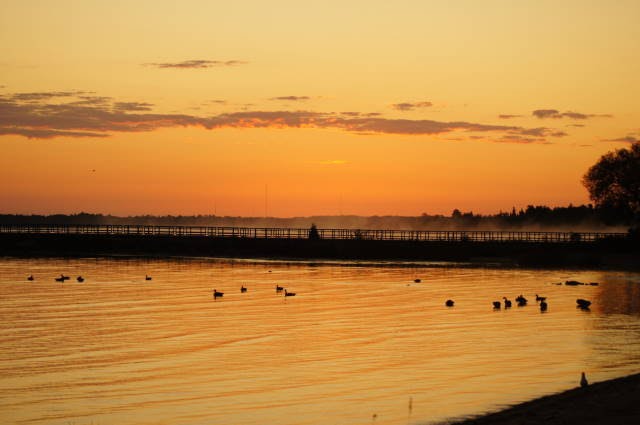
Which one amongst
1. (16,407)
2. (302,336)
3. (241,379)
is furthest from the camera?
(302,336)

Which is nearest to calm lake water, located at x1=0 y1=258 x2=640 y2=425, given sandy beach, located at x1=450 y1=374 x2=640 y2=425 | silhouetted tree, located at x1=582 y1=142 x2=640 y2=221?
sandy beach, located at x1=450 y1=374 x2=640 y2=425

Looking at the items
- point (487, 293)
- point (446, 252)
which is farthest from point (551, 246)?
point (487, 293)

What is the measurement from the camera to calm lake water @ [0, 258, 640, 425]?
23859 mm

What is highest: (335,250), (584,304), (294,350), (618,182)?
(618,182)

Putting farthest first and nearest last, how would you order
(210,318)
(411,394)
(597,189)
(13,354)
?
(597,189) → (210,318) → (13,354) → (411,394)

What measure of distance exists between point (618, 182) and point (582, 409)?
97051mm

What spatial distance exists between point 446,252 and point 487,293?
4543 cm

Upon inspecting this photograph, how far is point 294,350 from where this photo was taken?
3406cm

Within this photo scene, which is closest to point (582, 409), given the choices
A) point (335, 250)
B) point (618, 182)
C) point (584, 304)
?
point (584, 304)

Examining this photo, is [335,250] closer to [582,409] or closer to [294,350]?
[294,350]

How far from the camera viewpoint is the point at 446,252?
105 meters

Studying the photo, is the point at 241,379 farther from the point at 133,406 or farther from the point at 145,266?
the point at 145,266

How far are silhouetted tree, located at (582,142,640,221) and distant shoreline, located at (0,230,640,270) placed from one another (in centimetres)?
1140

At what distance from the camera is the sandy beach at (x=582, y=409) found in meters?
19.5
